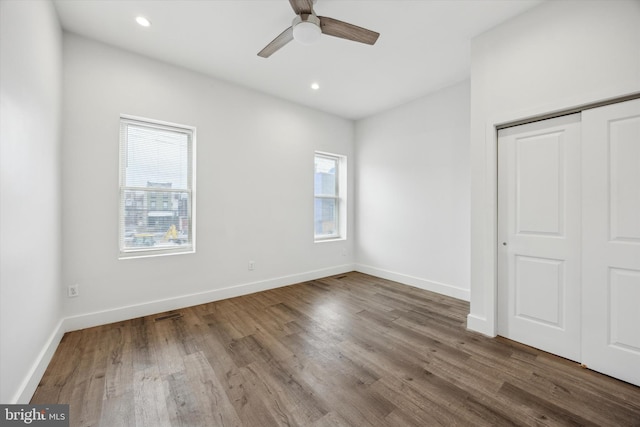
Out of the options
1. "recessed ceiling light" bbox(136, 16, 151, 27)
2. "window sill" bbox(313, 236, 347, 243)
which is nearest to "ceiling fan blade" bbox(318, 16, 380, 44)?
"recessed ceiling light" bbox(136, 16, 151, 27)

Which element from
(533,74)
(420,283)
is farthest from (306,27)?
(420,283)

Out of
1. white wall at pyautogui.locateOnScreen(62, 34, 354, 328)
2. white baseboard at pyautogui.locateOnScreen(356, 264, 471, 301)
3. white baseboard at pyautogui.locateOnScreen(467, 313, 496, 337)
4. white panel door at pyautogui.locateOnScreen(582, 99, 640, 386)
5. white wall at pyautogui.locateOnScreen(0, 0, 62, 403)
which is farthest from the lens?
white baseboard at pyautogui.locateOnScreen(356, 264, 471, 301)

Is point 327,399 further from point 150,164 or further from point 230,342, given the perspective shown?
point 150,164

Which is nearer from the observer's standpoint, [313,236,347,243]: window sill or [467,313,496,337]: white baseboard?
[467,313,496,337]: white baseboard

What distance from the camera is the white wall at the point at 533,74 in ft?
6.10

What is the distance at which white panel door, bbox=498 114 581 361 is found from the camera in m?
2.10

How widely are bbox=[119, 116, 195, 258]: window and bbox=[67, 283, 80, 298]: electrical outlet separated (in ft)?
1.50

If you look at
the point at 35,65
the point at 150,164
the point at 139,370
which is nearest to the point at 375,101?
the point at 150,164

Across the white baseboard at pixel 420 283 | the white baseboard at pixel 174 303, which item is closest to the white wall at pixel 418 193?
the white baseboard at pixel 420 283

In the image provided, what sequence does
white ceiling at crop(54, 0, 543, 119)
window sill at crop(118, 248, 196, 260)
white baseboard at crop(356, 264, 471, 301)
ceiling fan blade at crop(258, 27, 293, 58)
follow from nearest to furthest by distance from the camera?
1. ceiling fan blade at crop(258, 27, 293, 58)
2. white ceiling at crop(54, 0, 543, 119)
3. window sill at crop(118, 248, 196, 260)
4. white baseboard at crop(356, 264, 471, 301)

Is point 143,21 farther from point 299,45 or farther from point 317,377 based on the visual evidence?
point 317,377

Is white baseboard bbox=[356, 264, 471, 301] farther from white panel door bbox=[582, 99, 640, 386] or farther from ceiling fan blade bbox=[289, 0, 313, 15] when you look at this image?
ceiling fan blade bbox=[289, 0, 313, 15]

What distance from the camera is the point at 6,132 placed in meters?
1.40

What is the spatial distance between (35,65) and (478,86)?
12.2 feet
